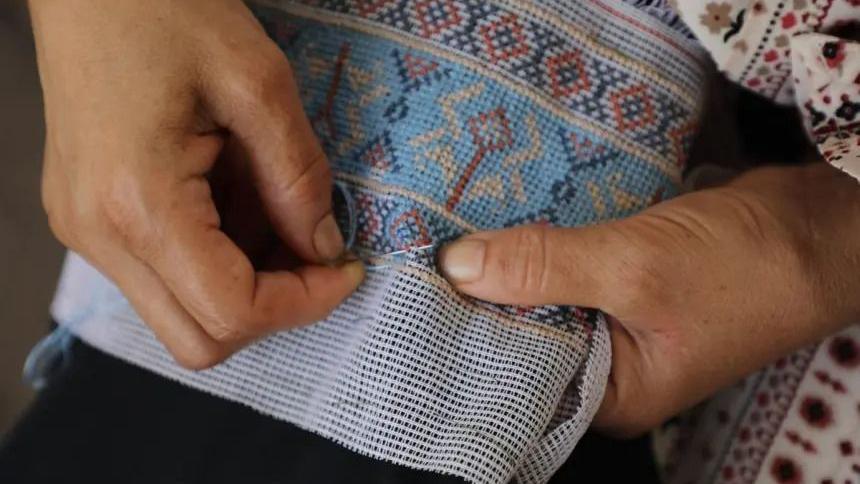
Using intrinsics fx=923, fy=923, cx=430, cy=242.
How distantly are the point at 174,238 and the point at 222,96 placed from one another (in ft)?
0.31

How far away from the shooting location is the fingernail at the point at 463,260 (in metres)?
0.61

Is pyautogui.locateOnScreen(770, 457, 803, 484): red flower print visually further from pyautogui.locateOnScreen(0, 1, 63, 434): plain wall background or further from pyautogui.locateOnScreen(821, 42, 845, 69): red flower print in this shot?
pyautogui.locateOnScreen(0, 1, 63, 434): plain wall background

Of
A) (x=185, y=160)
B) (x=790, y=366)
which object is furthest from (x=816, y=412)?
(x=185, y=160)

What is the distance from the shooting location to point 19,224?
1260 mm

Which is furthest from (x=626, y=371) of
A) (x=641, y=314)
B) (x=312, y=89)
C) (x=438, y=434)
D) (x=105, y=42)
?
(x=105, y=42)

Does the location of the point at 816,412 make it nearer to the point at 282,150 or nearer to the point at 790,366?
the point at 790,366

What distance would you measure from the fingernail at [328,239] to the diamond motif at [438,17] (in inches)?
6.0

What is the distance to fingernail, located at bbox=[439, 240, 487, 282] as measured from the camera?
24.2 inches

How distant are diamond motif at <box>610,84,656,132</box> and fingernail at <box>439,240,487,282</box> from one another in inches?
5.6

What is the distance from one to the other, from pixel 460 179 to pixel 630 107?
0.14 metres

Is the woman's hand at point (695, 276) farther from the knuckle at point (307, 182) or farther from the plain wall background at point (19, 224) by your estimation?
the plain wall background at point (19, 224)

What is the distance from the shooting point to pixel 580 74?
667mm

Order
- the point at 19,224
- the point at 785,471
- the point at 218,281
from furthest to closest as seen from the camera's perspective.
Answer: the point at 19,224 < the point at 785,471 < the point at 218,281

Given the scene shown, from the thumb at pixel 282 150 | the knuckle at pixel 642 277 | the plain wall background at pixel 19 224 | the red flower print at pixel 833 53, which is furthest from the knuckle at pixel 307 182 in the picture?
the plain wall background at pixel 19 224
